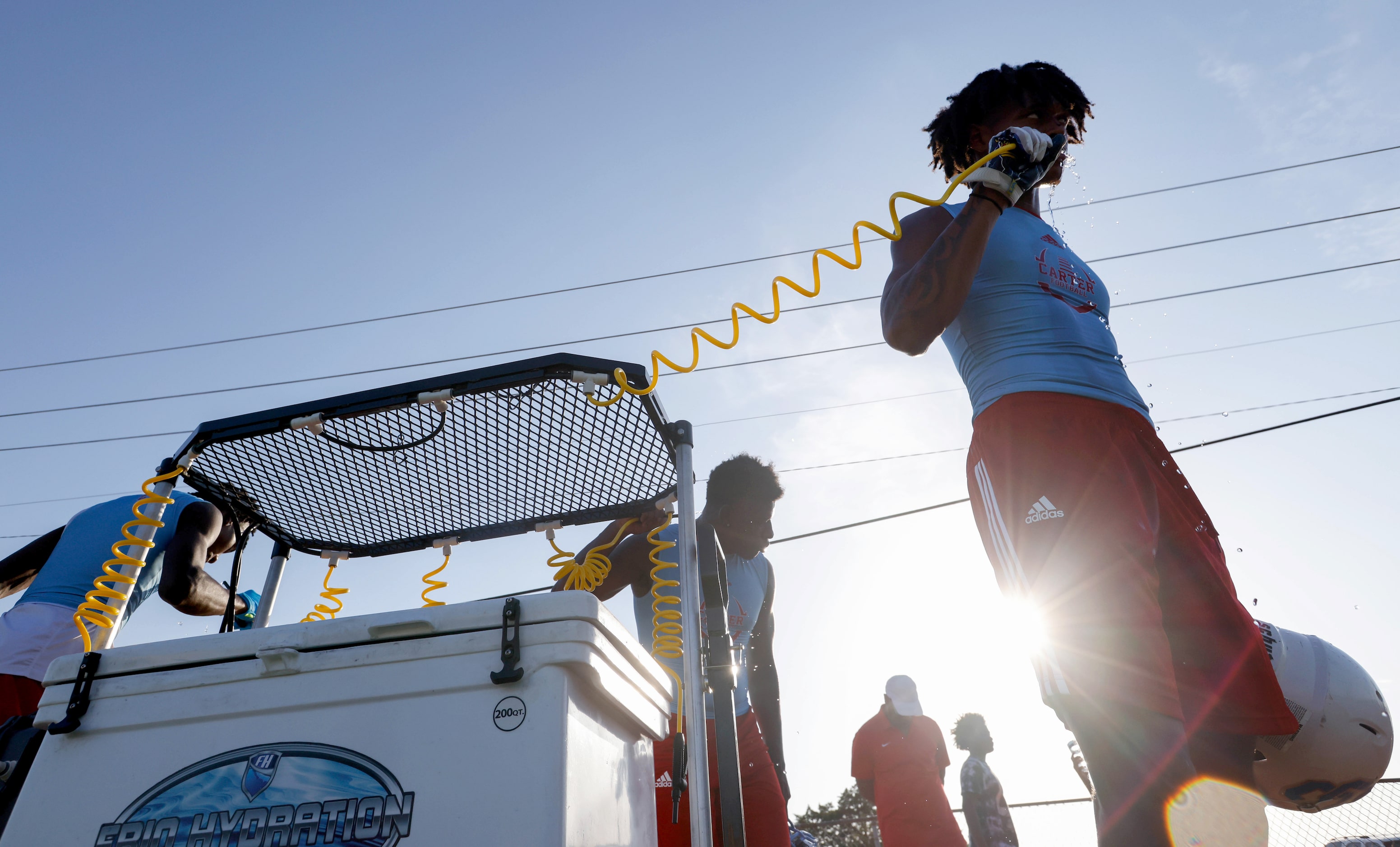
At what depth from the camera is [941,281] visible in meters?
1.69

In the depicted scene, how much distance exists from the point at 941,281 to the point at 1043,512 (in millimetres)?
536

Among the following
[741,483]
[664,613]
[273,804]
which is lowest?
[273,804]

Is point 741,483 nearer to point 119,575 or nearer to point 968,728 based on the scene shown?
point 119,575

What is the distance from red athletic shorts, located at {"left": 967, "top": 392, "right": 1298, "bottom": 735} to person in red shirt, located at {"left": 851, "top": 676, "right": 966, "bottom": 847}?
3.33 meters

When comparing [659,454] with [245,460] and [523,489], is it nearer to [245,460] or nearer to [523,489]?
[523,489]

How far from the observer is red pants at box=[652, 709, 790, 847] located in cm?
228

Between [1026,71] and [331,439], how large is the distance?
83.7 inches

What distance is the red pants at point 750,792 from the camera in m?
2.28

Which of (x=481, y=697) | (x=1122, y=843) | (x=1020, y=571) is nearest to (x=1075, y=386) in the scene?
(x=1020, y=571)

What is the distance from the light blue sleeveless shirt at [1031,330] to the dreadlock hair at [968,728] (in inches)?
225

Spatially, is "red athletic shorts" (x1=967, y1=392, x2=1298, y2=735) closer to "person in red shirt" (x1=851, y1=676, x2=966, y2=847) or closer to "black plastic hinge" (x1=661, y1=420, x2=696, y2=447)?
"black plastic hinge" (x1=661, y1=420, x2=696, y2=447)

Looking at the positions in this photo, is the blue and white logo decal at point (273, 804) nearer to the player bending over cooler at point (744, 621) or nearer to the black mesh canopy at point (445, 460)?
the black mesh canopy at point (445, 460)

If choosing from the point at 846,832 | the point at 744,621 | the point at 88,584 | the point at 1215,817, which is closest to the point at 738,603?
the point at 744,621

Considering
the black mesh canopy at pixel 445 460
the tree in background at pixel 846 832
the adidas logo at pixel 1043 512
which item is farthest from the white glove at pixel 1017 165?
the tree in background at pixel 846 832
